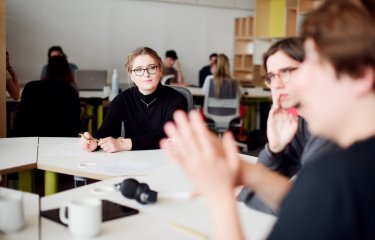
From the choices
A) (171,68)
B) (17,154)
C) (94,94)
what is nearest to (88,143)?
(17,154)

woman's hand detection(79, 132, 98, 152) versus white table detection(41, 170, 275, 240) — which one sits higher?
woman's hand detection(79, 132, 98, 152)

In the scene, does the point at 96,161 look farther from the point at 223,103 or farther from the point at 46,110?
the point at 223,103

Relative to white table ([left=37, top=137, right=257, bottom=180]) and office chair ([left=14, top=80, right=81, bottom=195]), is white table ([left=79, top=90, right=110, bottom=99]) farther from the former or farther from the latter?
white table ([left=37, top=137, right=257, bottom=180])

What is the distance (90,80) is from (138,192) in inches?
201

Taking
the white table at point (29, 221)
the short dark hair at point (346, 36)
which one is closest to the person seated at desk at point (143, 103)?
the white table at point (29, 221)

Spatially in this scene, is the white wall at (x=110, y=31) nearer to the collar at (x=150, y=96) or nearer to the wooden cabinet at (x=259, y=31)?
the wooden cabinet at (x=259, y=31)

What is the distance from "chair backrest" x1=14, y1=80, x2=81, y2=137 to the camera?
3.67m

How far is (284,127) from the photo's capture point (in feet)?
5.46

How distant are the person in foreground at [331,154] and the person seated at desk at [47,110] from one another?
2929 mm

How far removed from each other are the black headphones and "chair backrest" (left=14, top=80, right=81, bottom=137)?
6.98 feet

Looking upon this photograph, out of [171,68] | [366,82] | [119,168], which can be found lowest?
[119,168]

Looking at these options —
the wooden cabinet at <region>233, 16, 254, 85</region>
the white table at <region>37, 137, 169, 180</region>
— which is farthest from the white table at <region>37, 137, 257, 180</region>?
the wooden cabinet at <region>233, 16, 254, 85</region>

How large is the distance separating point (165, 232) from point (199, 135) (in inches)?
A: 23.5

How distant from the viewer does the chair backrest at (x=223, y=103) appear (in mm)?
5815
